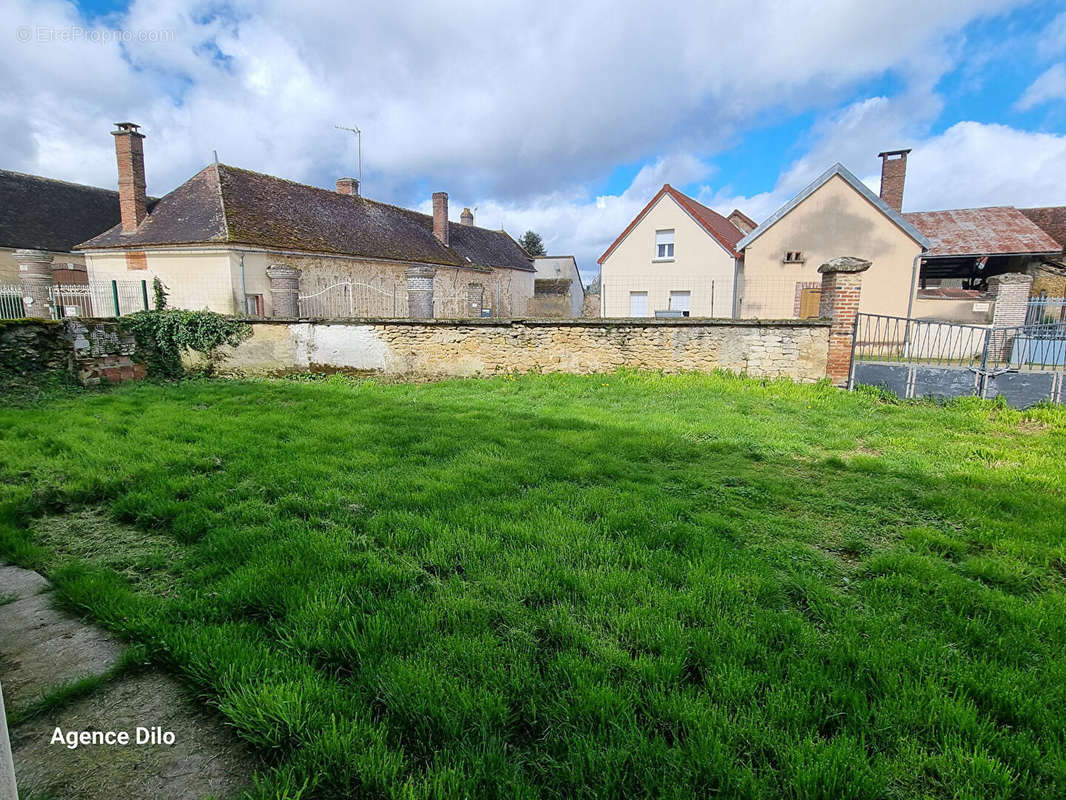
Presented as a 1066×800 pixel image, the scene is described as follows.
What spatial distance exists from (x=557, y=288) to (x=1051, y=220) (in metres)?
25.3

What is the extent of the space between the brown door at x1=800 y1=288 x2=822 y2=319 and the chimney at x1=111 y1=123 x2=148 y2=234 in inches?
947

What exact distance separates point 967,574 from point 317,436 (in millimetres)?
5665

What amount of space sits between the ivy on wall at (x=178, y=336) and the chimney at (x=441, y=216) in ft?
62.5

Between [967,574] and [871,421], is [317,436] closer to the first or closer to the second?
[967,574]

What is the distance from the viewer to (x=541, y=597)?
9.07 feet

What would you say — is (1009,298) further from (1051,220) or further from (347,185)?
(347,185)

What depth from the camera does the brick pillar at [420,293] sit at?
11539mm

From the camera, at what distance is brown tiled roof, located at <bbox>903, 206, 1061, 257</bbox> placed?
19.1m

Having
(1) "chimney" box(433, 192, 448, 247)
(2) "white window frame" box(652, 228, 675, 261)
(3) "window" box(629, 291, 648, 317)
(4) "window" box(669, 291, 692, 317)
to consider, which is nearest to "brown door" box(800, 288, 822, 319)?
(4) "window" box(669, 291, 692, 317)

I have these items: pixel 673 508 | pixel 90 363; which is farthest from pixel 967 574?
pixel 90 363

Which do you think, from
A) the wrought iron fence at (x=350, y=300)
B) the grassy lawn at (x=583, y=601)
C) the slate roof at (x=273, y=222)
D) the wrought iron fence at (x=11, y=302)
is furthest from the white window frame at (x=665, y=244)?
the wrought iron fence at (x=11, y=302)

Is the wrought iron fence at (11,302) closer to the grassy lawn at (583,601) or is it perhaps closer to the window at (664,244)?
the grassy lawn at (583,601)

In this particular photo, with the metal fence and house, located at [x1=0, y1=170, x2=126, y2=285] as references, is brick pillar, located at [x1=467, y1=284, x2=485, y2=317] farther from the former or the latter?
house, located at [x1=0, y1=170, x2=126, y2=285]

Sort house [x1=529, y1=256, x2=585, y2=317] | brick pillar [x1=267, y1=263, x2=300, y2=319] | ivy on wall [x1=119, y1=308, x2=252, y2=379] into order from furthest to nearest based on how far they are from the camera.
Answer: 1. house [x1=529, y1=256, x2=585, y2=317]
2. brick pillar [x1=267, y1=263, x2=300, y2=319]
3. ivy on wall [x1=119, y1=308, x2=252, y2=379]
